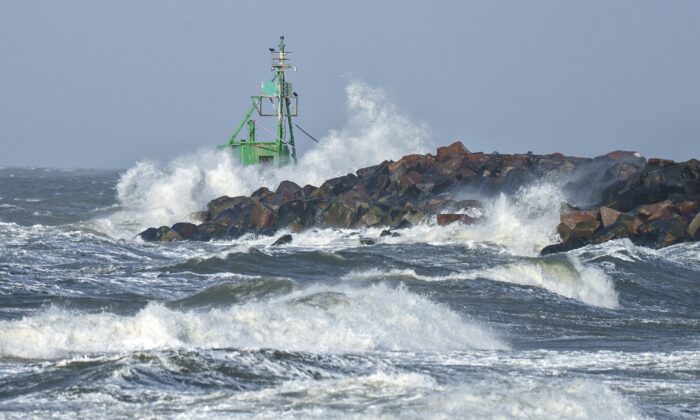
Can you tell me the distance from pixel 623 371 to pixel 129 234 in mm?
20102

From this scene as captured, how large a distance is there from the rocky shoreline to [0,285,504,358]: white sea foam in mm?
9640

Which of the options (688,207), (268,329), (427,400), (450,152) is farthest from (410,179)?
(427,400)

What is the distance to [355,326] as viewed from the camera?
12.7 metres

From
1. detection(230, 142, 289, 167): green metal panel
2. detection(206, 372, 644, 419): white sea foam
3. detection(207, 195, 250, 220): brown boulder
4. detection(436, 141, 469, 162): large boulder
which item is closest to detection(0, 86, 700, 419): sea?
detection(206, 372, 644, 419): white sea foam

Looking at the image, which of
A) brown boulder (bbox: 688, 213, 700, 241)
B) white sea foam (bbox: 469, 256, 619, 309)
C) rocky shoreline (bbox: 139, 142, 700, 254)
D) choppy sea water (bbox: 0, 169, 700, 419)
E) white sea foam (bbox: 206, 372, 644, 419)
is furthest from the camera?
rocky shoreline (bbox: 139, 142, 700, 254)

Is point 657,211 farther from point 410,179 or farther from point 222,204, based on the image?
point 222,204

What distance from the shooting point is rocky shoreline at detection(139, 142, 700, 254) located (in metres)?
23.2

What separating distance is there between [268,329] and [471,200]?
629 inches

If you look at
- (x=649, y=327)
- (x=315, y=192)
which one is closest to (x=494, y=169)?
(x=315, y=192)

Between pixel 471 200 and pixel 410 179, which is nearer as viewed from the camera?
pixel 471 200

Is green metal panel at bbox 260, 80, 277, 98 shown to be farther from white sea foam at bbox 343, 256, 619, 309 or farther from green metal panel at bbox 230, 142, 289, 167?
Answer: white sea foam at bbox 343, 256, 619, 309

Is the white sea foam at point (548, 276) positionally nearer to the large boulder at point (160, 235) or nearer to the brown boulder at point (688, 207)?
the brown boulder at point (688, 207)

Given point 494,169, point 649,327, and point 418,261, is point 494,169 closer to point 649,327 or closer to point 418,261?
point 418,261

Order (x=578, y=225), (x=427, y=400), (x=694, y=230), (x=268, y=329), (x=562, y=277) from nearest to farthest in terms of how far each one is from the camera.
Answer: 1. (x=427, y=400)
2. (x=268, y=329)
3. (x=562, y=277)
4. (x=694, y=230)
5. (x=578, y=225)
